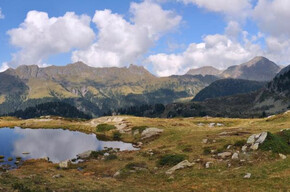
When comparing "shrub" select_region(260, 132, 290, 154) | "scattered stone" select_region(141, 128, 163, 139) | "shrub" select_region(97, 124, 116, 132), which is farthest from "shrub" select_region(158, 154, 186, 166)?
"shrub" select_region(97, 124, 116, 132)

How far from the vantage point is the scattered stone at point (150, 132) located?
8396 cm

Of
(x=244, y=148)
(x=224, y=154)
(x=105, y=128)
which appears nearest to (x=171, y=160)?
(x=224, y=154)

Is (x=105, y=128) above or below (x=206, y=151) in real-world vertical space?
above

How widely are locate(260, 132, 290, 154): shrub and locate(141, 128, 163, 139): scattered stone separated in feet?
142

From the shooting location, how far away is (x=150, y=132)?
86688 millimetres

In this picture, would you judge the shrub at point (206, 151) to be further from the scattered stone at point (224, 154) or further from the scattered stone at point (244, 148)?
the scattered stone at point (244, 148)

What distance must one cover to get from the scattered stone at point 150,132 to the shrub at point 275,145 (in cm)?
4317

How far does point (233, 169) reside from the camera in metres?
36.2

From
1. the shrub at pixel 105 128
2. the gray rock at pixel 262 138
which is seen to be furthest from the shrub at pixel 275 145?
the shrub at pixel 105 128

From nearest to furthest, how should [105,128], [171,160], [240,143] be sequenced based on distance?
[171,160] < [240,143] < [105,128]

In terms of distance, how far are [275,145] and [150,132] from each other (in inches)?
1933

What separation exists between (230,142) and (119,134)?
55.2 m

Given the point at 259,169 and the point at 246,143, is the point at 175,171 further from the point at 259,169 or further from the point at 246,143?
the point at 246,143

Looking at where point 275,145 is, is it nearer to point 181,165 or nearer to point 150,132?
point 181,165
